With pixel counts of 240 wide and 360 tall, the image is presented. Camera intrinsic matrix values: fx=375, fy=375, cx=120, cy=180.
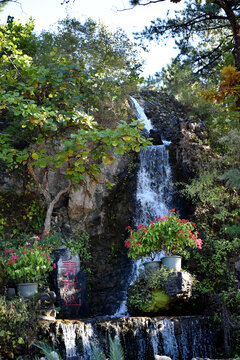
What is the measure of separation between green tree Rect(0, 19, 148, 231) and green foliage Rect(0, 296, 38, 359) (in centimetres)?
285

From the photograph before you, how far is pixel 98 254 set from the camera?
35.5 feet

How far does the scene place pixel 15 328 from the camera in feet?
20.8

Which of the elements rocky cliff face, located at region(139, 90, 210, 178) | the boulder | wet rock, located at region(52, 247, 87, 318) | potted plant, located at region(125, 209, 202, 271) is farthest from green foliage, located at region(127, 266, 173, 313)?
rocky cliff face, located at region(139, 90, 210, 178)

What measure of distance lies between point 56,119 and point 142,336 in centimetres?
496

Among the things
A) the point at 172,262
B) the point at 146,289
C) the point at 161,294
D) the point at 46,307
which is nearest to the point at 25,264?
the point at 46,307

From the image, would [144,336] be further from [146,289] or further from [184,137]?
[184,137]

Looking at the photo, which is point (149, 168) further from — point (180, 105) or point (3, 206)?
point (180, 105)

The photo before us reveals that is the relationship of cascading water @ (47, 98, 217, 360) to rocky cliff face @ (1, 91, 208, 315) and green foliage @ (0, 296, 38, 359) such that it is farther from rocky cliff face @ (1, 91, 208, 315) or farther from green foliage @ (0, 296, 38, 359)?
rocky cliff face @ (1, 91, 208, 315)

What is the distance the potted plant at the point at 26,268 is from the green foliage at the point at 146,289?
199 cm

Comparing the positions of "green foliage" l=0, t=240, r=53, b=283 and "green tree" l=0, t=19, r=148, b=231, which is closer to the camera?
"green foliage" l=0, t=240, r=53, b=283

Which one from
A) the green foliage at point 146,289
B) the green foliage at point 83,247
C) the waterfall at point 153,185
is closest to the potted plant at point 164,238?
the green foliage at point 146,289

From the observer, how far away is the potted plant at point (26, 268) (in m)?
7.11

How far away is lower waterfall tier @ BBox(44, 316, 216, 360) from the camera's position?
6523 millimetres

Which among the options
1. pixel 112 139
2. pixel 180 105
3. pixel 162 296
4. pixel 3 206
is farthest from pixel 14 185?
pixel 180 105
